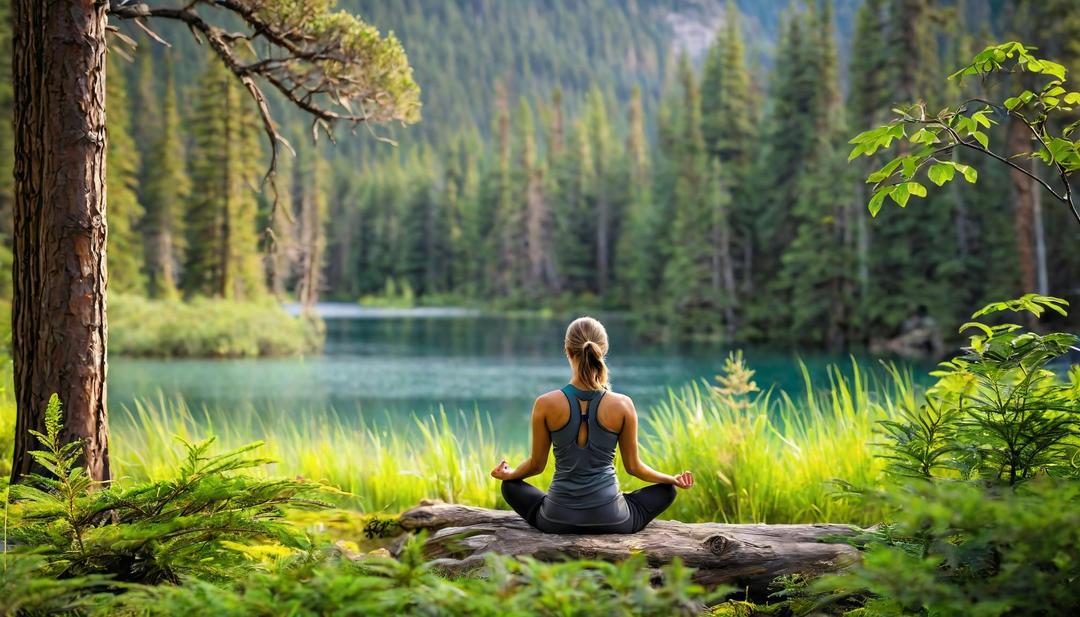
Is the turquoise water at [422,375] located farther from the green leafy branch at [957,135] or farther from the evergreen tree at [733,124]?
Result: the green leafy branch at [957,135]

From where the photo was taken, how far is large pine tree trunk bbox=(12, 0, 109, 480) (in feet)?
→ 13.9

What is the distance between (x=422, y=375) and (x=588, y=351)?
19772 millimetres

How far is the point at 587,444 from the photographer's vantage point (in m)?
3.82

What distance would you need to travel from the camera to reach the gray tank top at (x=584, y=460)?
3.79 metres

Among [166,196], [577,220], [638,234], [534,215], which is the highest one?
[534,215]

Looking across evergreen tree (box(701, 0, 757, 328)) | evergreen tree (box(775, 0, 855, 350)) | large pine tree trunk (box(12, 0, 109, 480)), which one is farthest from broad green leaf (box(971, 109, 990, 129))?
evergreen tree (box(701, 0, 757, 328))

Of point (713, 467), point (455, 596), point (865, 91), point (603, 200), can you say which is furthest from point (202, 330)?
point (603, 200)

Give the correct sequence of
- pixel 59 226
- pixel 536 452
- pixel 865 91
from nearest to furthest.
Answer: pixel 536 452, pixel 59 226, pixel 865 91

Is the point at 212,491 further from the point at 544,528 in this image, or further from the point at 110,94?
the point at 110,94

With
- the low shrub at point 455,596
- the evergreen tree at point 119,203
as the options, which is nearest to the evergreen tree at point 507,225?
the evergreen tree at point 119,203

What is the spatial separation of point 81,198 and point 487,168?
2596 inches

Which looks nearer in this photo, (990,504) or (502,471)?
(990,504)

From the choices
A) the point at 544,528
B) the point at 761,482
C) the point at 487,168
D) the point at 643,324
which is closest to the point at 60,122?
the point at 544,528

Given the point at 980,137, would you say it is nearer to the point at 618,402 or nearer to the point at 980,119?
the point at 980,119
